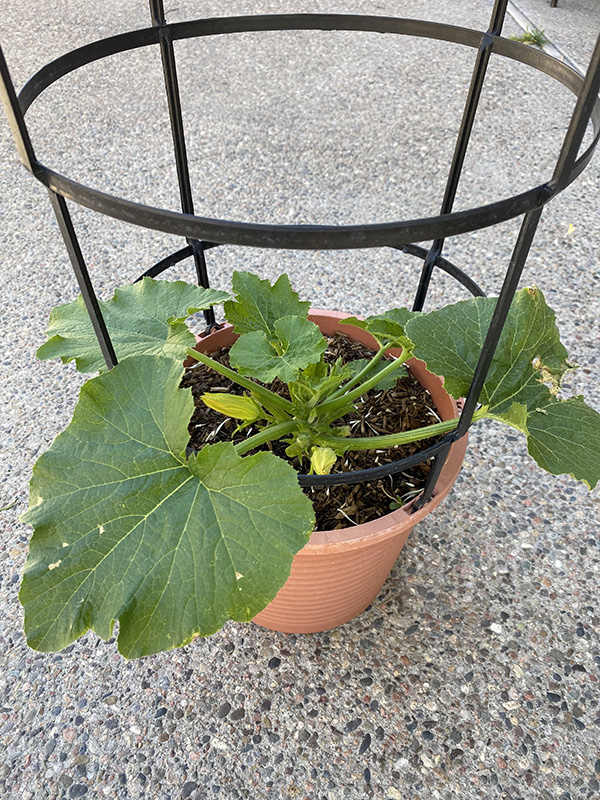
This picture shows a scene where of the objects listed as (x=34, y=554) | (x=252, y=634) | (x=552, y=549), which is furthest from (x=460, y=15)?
(x=34, y=554)

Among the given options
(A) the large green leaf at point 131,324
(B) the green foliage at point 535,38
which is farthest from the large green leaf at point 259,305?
(B) the green foliage at point 535,38

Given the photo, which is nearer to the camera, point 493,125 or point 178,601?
point 178,601

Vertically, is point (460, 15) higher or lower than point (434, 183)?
higher

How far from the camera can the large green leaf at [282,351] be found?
79 centimetres

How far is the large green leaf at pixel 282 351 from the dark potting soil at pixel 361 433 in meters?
0.23

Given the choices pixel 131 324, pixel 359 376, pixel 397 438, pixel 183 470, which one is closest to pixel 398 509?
pixel 397 438

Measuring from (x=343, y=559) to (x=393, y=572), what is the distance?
36 cm

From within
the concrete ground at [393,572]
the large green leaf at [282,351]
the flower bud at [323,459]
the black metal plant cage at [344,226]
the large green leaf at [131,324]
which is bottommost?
the concrete ground at [393,572]

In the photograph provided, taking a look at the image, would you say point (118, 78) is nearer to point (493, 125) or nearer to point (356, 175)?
point (356, 175)

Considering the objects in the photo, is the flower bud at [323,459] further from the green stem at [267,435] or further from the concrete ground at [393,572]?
the concrete ground at [393,572]

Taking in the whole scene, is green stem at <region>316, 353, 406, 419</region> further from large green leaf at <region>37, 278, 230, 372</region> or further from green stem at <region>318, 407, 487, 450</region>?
large green leaf at <region>37, 278, 230, 372</region>

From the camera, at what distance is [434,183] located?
7.16 ft

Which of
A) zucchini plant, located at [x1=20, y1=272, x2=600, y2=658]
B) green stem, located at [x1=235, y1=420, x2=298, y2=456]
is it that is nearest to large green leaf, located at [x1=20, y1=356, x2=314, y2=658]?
zucchini plant, located at [x1=20, y1=272, x2=600, y2=658]

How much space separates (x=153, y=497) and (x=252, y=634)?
1.73ft
